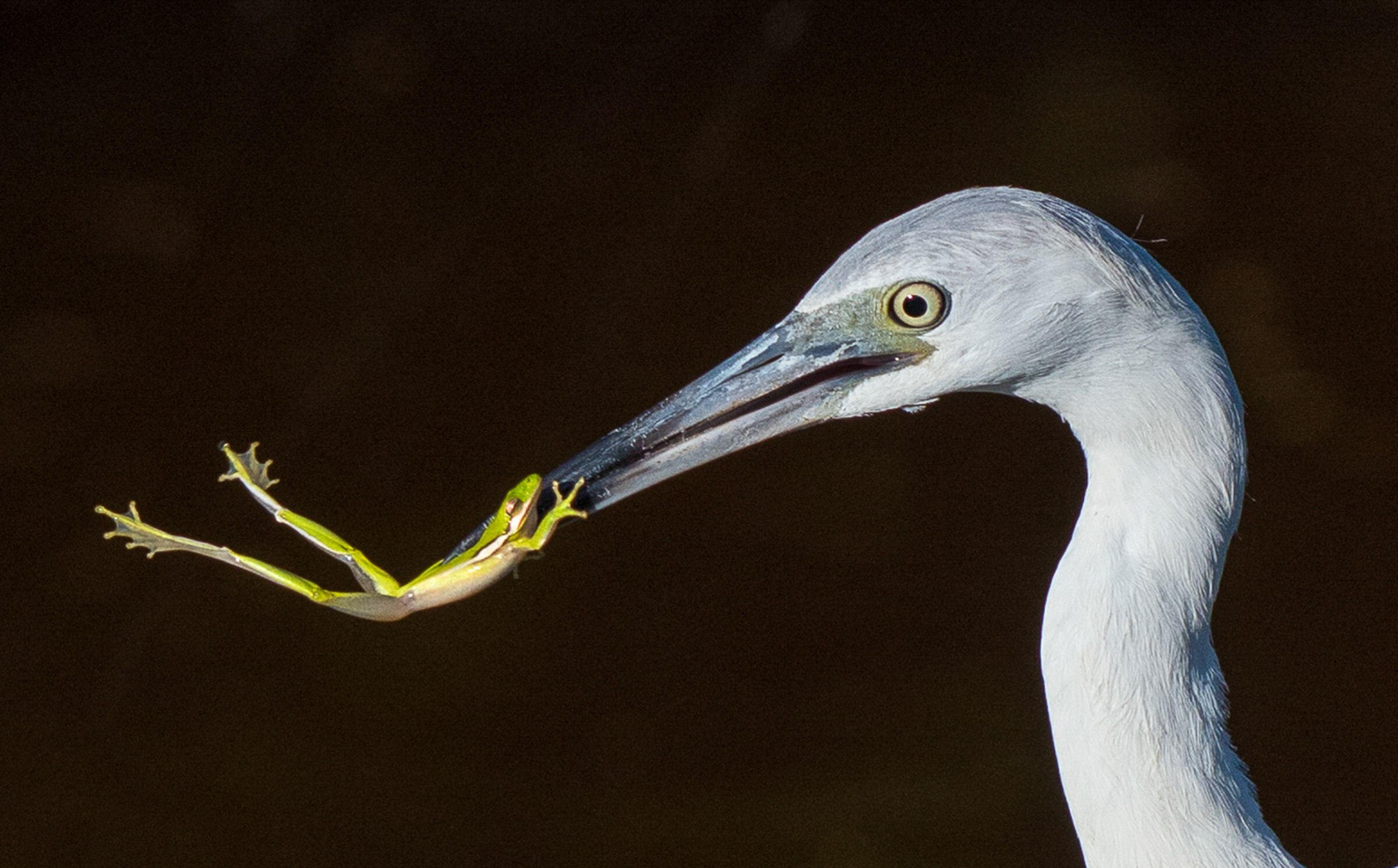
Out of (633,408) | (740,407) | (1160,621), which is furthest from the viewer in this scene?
(633,408)

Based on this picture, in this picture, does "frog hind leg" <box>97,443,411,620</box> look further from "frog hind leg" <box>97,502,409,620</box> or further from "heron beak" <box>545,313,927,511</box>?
"heron beak" <box>545,313,927,511</box>

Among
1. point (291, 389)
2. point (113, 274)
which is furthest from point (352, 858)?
point (113, 274)

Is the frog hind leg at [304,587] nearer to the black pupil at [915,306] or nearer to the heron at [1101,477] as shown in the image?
the heron at [1101,477]

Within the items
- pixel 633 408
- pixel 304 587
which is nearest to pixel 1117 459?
pixel 304 587

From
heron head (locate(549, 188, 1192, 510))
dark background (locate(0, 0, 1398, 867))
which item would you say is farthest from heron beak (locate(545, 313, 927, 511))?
dark background (locate(0, 0, 1398, 867))

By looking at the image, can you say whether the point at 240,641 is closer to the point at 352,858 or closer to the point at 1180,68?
the point at 352,858

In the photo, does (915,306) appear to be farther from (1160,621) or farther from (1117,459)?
(1160,621)

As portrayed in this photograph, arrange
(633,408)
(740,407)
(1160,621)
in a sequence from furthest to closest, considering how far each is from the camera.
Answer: (633,408) → (740,407) → (1160,621)
